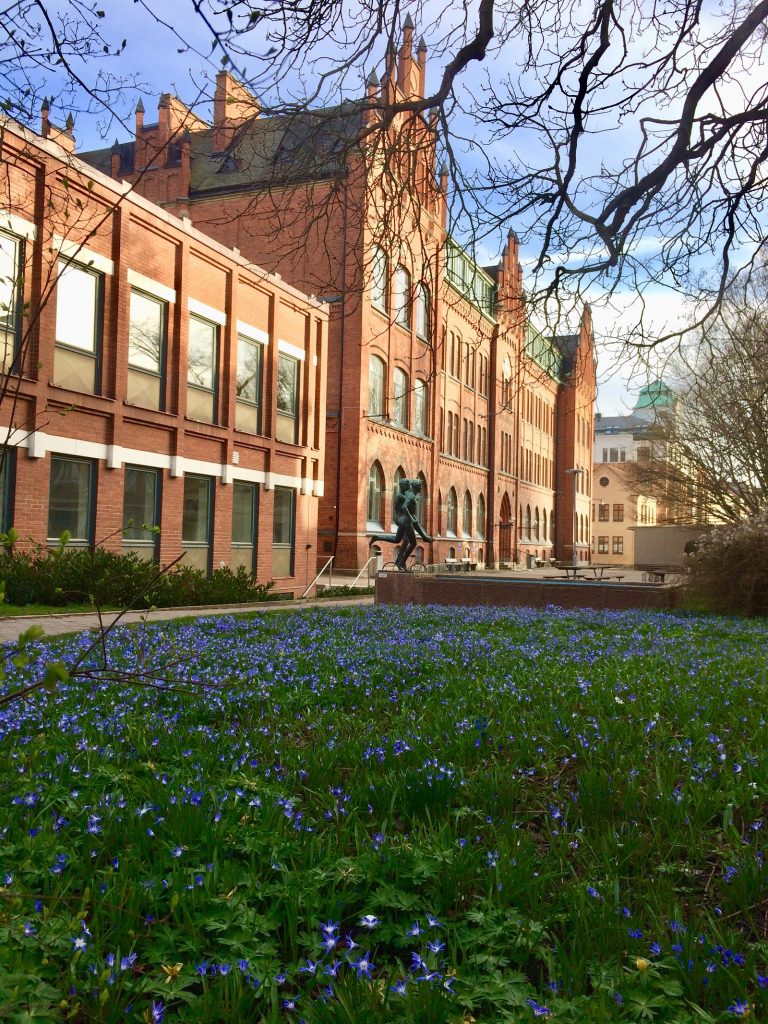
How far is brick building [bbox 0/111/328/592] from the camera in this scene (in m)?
17.1

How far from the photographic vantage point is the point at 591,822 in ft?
11.2

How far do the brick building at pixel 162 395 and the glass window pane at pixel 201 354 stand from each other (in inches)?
2.0

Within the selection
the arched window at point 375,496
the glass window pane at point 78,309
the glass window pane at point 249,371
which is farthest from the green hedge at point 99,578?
the arched window at point 375,496

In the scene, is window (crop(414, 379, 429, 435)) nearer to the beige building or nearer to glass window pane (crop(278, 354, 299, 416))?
glass window pane (crop(278, 354, 299, 416))

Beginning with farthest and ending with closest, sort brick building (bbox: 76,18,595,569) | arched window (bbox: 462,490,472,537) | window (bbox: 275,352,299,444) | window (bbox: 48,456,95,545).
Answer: arched window (bbox: 462,490,472,537)
window (bbox: 275,352,299,444)
window (bbox: 48,456,95,545)
brick building (bbox: 76,18,595,569)

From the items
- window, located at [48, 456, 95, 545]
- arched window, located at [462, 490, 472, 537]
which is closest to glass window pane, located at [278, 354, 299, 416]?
window, located at [48, 456, 95, 545]

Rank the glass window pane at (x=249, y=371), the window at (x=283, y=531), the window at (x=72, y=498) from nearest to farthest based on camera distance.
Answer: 1. the window at (x=72, y=498)
2. the glass window pane at (x=249, y=371)
3. the window at (x=283, y=531)

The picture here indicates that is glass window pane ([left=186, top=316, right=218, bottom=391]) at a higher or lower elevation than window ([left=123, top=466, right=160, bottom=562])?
higher

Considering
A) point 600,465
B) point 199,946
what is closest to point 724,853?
point 199,946

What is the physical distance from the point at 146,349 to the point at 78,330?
2.47 metres

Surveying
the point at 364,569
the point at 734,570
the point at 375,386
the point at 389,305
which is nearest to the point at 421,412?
the point at 375,386

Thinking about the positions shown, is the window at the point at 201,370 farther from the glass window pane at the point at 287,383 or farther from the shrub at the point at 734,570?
the shrub at the point at 734,570

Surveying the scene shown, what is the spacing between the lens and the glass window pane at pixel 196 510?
22625 millimetres

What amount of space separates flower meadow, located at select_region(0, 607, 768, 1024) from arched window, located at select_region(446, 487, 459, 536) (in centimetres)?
4200
